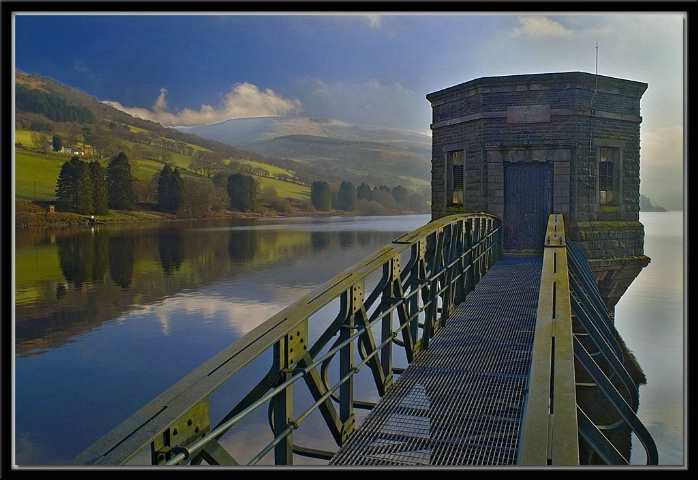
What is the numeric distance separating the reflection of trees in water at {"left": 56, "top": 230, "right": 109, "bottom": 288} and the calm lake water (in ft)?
0.30

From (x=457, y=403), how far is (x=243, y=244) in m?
47.6

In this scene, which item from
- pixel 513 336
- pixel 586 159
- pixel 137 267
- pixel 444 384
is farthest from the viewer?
pixel 137 267

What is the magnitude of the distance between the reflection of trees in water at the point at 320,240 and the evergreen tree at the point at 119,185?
60.8 ft

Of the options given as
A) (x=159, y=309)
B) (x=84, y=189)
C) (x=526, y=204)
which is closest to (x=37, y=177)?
(x=84, y=189)

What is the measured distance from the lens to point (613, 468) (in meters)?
2.91

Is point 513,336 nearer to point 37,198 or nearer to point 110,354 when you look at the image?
point 110,354

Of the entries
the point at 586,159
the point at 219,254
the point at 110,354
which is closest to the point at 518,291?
the point at 586,159

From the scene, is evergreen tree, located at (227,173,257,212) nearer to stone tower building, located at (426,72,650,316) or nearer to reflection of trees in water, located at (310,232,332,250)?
reflection of trees in water, located at (310,232,332,250)

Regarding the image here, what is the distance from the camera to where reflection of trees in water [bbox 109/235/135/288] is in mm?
39375

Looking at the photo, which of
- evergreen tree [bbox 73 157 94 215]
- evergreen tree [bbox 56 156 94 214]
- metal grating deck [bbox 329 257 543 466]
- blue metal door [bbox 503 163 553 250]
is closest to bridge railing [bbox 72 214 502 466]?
metal grating deck [bbox 329 257 543 466]

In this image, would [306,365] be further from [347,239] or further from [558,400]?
[347,239]

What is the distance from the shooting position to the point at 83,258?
123 feet

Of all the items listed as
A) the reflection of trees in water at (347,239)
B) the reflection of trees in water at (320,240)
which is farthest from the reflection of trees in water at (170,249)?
the reflection of trees in water at (347,239)
